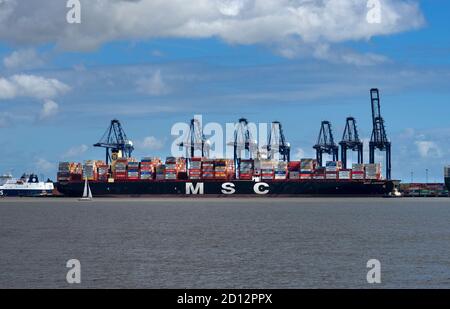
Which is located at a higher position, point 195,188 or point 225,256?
point 195,188

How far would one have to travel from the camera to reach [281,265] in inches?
1703

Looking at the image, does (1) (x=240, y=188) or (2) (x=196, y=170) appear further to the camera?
(1) (x=240, y=188)

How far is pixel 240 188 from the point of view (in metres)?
178

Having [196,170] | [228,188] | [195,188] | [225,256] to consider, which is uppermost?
[196,170]

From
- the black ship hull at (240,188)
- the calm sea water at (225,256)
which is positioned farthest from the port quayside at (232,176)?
the calm sea water at (225,256)

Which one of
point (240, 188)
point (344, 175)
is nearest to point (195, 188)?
point (240, 188)

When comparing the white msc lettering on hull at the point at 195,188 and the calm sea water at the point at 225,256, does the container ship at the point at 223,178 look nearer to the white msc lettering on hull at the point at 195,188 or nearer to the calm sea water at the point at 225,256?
the white msc lettering on hull at the point at 195,188

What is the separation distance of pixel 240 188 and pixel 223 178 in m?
4.94

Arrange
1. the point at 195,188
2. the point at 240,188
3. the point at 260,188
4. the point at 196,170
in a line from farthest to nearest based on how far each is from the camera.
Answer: the point at 260,188, the point at 240,188, the point at 195,188, the point at 196,170

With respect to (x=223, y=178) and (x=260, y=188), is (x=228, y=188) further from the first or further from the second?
(x=260, y=188)

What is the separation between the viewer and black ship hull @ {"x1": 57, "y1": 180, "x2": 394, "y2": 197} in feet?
567

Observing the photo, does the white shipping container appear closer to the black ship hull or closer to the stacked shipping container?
the black ship hull

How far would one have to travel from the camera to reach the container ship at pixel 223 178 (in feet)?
568
